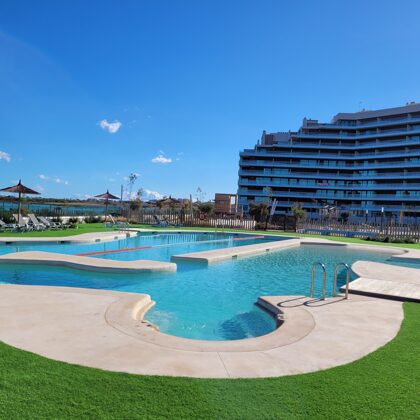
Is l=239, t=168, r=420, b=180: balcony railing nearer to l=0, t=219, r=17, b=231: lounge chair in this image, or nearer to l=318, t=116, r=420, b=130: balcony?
l=318, t=116, r=420, b=130: balcony

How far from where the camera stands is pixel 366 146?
256 feet

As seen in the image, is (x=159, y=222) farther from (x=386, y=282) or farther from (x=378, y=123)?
(x=378, y=123)

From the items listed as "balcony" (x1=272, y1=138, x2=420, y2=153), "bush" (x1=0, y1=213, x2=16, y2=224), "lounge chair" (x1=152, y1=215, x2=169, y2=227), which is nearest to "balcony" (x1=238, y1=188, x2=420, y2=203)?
"balcony" (x1=272, y1=138, x2=420, y2=153)

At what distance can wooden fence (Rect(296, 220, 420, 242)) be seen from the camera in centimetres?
2721

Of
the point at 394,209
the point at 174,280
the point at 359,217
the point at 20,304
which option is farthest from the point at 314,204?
the point at 20,304

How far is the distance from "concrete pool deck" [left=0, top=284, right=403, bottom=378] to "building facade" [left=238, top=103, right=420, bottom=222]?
6781 cm

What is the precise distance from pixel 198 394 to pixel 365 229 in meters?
32.4

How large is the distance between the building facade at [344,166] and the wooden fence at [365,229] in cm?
4013

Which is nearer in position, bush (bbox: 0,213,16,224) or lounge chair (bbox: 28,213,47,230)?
lounge chair (bbox: 28,213,47,230)

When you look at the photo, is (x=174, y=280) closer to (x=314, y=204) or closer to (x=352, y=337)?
(x=352, y=337)

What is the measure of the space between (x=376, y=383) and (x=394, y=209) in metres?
75.0

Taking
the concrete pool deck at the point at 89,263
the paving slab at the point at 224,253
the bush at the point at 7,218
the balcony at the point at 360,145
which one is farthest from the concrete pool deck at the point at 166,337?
the balcony at the point at 360,145

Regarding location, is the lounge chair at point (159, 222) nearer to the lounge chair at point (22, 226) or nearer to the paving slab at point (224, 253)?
the lounge chair at point (22, 226)

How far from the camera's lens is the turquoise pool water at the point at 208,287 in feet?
23.1
